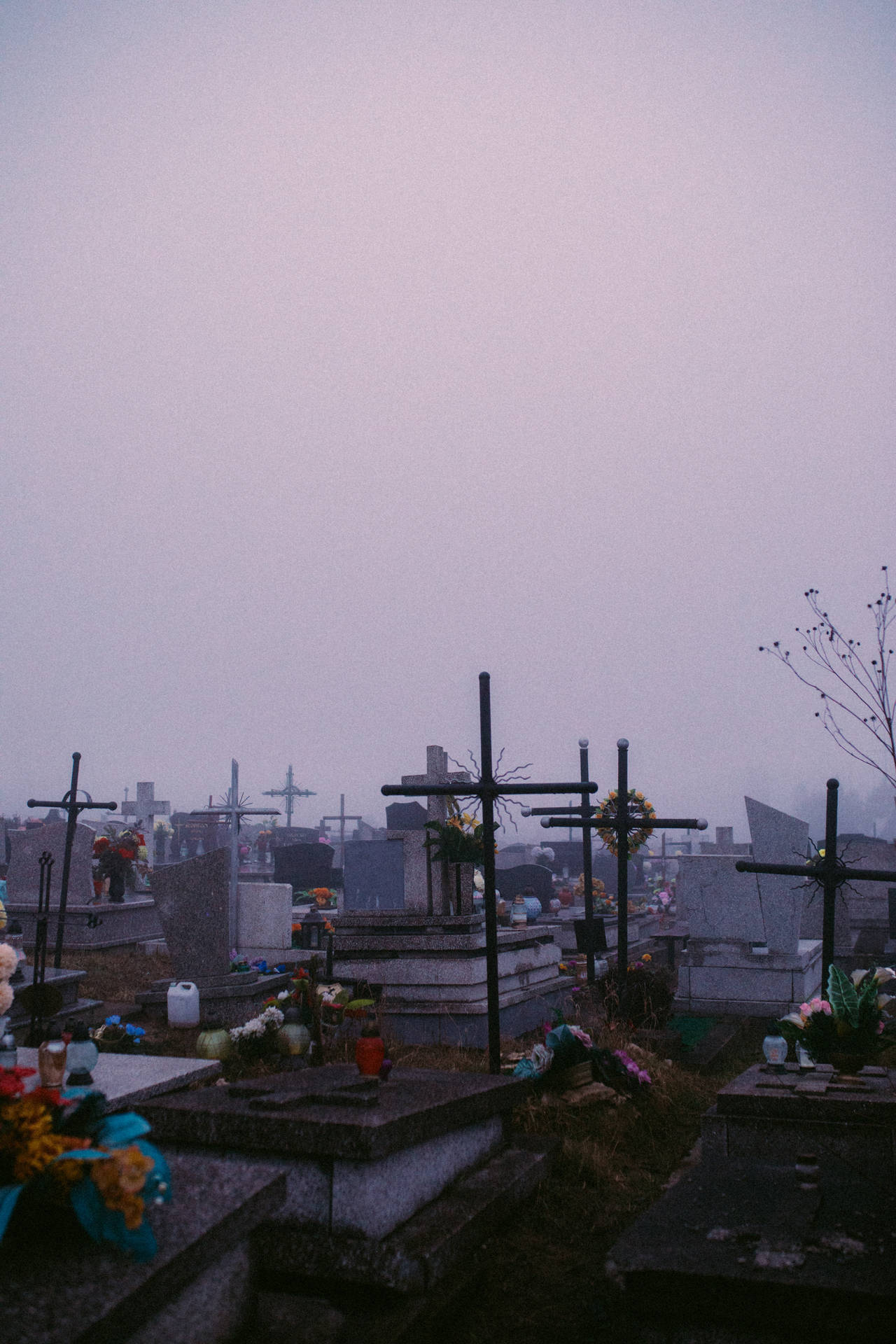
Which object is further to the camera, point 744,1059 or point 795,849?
point 795,849

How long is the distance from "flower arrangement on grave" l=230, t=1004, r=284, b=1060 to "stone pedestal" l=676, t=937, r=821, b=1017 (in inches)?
213

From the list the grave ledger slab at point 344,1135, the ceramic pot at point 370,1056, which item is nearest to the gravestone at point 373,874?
the ceramic pot at point 370,1056

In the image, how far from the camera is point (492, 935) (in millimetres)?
6352

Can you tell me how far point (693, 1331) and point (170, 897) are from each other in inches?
323

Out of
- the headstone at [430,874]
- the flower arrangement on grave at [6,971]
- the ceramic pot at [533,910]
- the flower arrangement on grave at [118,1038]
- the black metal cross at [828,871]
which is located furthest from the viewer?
the ceramic pot at [533,910]

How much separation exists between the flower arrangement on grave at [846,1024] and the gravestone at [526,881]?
604 inches

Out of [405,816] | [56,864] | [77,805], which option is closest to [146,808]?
[405,816]

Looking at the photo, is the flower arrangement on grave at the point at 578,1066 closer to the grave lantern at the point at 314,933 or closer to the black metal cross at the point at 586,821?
the black metal cross at the point at 586,821

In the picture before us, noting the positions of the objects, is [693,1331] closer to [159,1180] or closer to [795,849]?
[159,1180]

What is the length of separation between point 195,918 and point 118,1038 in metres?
2.26

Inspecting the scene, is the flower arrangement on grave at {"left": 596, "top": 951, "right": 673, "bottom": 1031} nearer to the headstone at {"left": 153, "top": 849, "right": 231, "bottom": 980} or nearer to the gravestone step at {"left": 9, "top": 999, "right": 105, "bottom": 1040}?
the headstone at {"left": 153, "top": 849, "right": 231, "bottom": 980}

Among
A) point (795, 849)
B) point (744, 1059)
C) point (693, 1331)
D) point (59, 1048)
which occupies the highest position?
point (795, 849)

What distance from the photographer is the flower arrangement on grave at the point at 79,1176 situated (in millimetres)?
2465

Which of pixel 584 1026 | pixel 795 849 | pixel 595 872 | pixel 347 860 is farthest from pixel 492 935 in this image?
pixel 595 872
